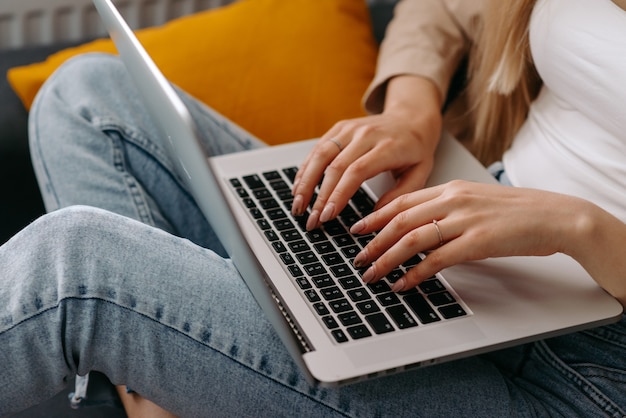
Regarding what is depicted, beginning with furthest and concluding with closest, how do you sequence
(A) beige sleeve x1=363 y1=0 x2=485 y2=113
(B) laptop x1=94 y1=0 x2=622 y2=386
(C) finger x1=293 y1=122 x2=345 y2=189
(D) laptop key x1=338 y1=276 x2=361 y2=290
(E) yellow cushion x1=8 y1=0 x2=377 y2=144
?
(E) yellow cushion x1=8 y1=0 x2=377 y2=144, (A) beige sleeve x1=363 y1=0 x2=485 y2=113, (C) finger x1=293 y1=122 x2=345 y2=189, (D) laptop key x1=338 y1=276 x2=361 y2=290, (B) laptop x1=94 y1=0 x2=622 y2=386

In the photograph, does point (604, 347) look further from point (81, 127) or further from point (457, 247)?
point (81, 127)

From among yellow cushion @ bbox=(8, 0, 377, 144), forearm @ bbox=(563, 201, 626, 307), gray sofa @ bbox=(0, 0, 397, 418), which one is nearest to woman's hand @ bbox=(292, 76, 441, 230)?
forearm @ bbox=(563, 201, 626, 307)

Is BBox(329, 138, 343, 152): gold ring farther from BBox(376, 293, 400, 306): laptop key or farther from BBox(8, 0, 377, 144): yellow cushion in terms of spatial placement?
BBox(8, 0, 377, 144): yellow cushion

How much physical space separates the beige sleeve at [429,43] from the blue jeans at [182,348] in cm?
41

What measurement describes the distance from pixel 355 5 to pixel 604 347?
0.86 metres

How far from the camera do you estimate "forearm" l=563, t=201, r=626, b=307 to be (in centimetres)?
71

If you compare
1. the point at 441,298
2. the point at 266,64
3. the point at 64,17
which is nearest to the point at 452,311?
the point at 441,298

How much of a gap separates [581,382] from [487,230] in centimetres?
19

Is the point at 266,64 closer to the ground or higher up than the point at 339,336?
closer to the ground

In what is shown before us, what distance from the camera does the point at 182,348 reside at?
2.29 ft

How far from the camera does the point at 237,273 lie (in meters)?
0.76

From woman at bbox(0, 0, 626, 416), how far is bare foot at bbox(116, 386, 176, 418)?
0.13ft

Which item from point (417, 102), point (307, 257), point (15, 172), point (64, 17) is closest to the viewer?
point (307, 257)

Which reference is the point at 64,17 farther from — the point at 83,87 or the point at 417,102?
the point at 417,102
